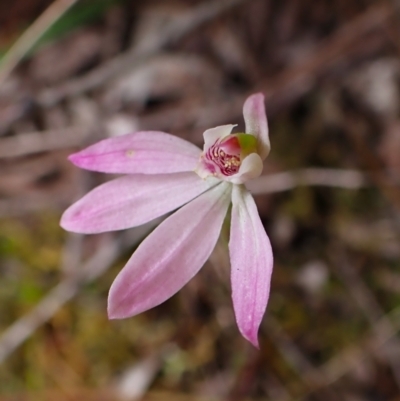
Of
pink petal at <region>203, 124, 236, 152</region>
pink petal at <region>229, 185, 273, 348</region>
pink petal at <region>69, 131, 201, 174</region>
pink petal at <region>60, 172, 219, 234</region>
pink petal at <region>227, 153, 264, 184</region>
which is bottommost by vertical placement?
pink petal at <region>229, 185, 273, 348</region>

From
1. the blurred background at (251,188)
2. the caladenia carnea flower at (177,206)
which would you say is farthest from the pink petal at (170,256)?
the blurred background at (251,188)

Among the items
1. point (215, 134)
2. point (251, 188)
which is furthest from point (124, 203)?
point (251, 188)

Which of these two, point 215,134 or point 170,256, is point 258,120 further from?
point 170,256

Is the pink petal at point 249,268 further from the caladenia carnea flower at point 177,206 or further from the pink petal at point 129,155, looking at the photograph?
the pink petal at point 129,155

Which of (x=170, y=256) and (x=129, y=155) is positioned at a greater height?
(x=129, y=155)

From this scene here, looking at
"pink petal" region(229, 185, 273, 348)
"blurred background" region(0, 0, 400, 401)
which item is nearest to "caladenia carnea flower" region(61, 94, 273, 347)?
"pink petal" region(229, 185, 273, 348)

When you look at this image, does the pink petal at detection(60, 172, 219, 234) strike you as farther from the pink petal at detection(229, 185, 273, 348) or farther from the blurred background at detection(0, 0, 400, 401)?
the blurred background at detection(0, 0, 400, 401)

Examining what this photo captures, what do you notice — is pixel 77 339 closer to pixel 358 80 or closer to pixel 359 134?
pixel 359 134
